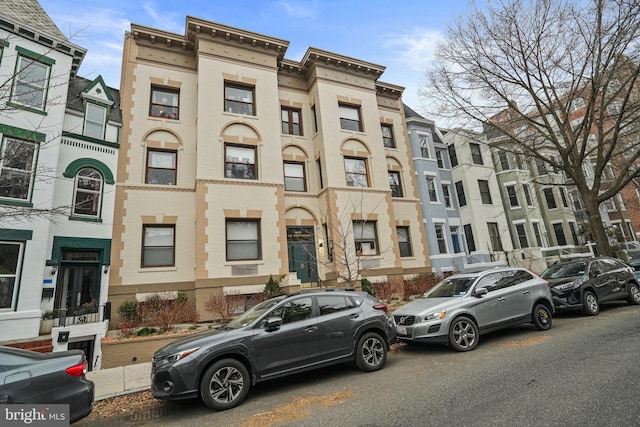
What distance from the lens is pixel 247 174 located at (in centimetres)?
1587

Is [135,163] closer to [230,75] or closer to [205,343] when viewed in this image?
[230,75]

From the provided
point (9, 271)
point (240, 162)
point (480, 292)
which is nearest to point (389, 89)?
point (240, 162)

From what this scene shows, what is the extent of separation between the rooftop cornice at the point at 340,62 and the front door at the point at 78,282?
1465 cm

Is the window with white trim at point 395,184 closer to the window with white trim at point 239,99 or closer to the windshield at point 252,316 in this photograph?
the window with white trim at point 239,99

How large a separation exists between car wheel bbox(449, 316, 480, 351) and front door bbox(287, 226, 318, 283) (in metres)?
9.34

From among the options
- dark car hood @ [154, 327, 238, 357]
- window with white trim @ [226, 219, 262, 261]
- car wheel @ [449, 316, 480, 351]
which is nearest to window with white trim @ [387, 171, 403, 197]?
window with white trim @ [226, 219, 262, 261]

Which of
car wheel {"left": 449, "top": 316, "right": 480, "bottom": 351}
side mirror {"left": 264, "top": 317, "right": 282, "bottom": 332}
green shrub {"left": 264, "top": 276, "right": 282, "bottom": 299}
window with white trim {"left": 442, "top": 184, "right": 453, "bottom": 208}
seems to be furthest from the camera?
window with white trim {"left": 442, "top": 184, "right": 453, "bottom": 208}

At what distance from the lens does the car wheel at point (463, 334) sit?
24.2ft

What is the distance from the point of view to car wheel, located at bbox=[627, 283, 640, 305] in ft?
36.2

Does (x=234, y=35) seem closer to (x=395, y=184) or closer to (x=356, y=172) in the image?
(x=356, y=172)

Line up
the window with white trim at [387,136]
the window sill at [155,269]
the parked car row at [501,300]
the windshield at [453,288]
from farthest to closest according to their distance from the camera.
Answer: the window with white trim at [387,136] → the window sill at [155,269] → the windshield at [453,288] → the parked car row at [501,300]

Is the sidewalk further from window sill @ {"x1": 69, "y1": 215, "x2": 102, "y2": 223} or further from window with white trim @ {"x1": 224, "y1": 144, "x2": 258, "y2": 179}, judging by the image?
window with white trim @ {"x1": 224, "y1": 144, "x2": 258, "y2": 179}

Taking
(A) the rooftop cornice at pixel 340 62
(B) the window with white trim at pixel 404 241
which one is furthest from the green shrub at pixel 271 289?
(A) the rooftop cornice at pixel 340 62

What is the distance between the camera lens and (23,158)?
10.9 metres
